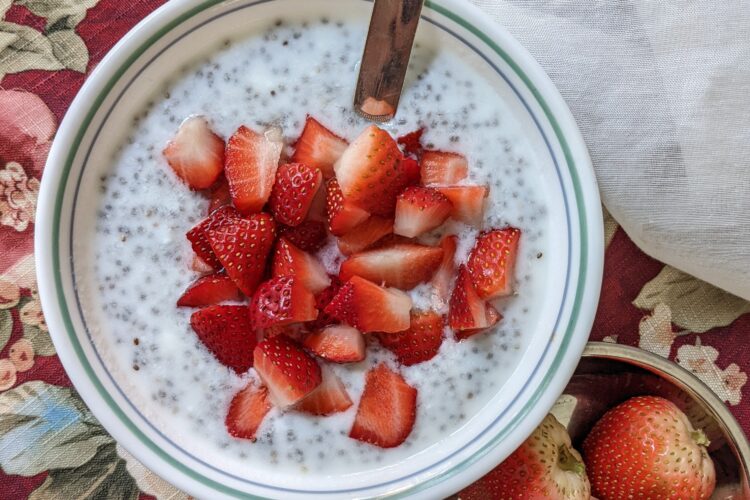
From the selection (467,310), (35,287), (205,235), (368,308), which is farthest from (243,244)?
(35,287)

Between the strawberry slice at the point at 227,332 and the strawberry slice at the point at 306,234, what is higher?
the strawberry slice at the point at 306,234

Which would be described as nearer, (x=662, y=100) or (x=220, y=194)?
(x=220, y=194)

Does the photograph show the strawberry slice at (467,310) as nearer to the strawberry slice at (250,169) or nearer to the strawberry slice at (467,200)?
the strawberry slice at (467,200)

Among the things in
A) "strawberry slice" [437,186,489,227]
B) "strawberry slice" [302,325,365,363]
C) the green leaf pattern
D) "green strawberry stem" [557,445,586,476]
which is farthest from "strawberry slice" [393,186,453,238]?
the green leaf pattern

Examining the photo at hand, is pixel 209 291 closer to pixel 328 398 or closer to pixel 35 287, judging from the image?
pixel 328 398

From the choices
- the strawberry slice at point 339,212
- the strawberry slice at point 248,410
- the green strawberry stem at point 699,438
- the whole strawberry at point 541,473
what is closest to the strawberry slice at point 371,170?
the strawberry slice at point 339,212

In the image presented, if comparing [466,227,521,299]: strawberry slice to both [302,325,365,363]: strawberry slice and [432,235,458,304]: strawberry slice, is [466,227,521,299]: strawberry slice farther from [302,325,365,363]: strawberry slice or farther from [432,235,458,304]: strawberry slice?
[302,325,365,363]: strawberry slice
